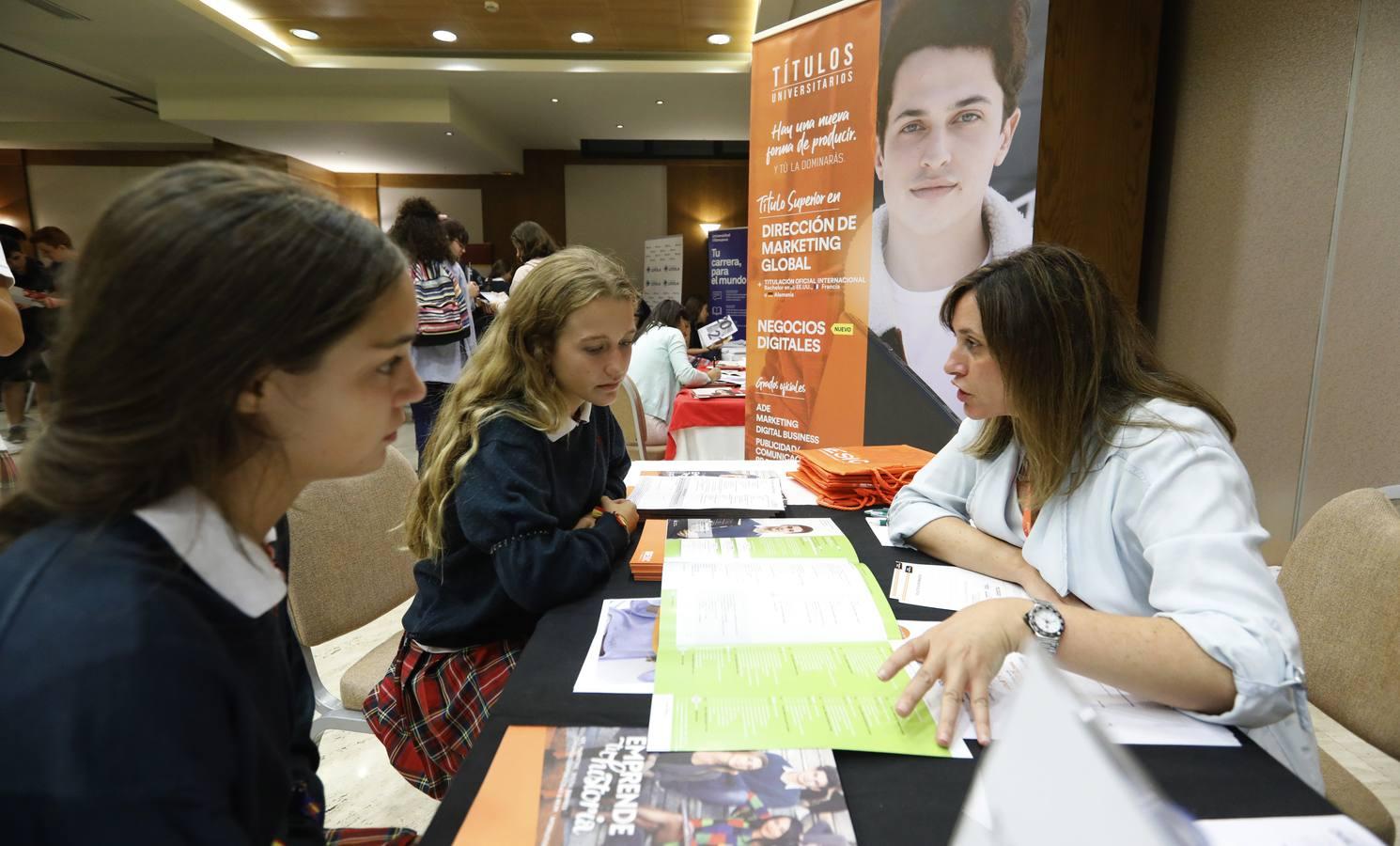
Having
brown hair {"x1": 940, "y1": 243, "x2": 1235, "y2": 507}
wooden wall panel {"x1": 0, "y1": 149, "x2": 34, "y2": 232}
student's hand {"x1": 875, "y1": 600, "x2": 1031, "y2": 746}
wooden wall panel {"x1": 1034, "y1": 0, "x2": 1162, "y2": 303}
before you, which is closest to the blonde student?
student's hand {"x1": 875, "y1": 600, "x2": 1031, "y2": 746}

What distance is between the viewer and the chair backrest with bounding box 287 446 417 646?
144cm

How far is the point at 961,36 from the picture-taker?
2473 millimetres

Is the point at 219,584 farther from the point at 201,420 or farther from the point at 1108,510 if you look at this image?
the point at 1108,510

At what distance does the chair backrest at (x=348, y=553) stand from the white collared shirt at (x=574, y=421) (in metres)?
0.36

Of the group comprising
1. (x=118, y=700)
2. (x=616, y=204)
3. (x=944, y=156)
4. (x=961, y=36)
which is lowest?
(x=118, y=700)

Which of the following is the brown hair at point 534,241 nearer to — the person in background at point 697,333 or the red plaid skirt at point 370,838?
the person in background at point 697,333

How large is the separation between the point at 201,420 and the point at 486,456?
2.06 feet

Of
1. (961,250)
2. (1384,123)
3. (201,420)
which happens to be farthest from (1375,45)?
(201,420)

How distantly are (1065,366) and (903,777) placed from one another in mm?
688

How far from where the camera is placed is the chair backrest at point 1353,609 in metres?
1.10

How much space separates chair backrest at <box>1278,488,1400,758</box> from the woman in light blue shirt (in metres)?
0.31

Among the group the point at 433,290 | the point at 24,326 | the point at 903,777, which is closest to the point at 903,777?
the point at 903,777

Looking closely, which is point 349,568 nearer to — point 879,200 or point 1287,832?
point 1287,832

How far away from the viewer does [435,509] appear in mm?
1196
